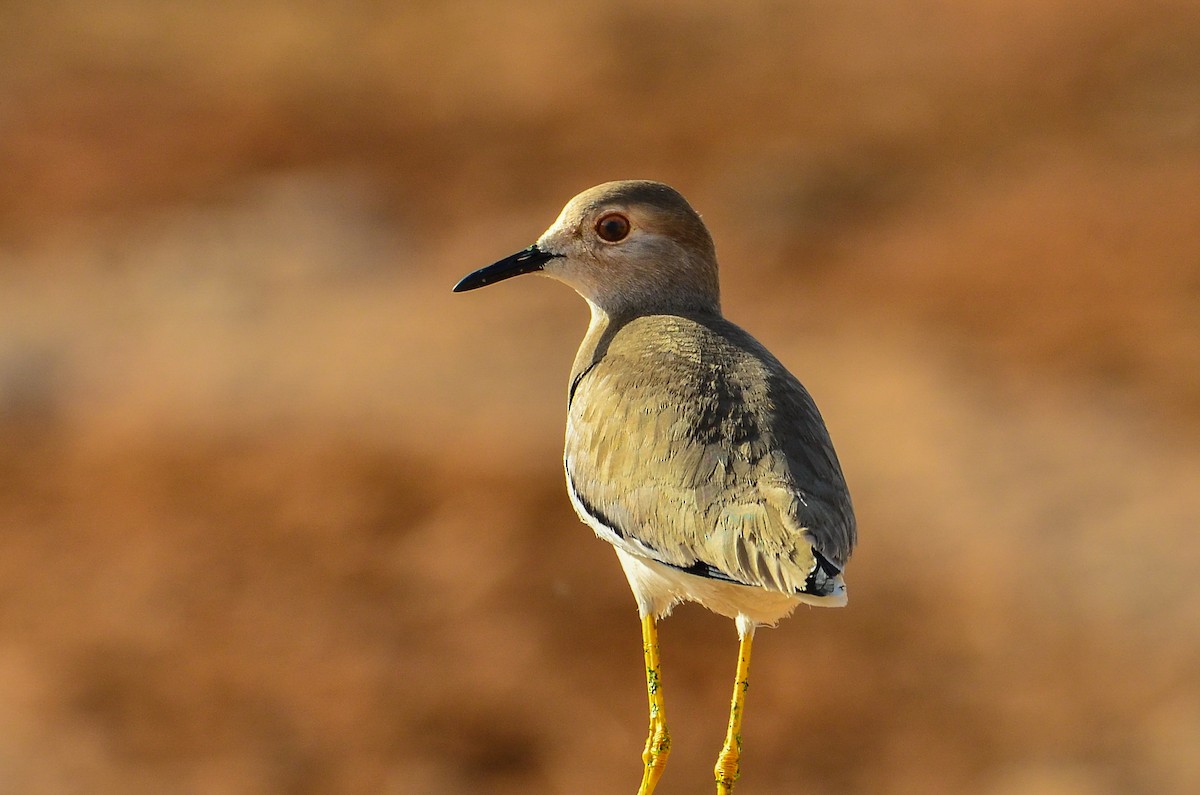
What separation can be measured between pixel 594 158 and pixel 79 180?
9.79m

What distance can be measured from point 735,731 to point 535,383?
14.0 metres

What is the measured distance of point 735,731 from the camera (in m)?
Result: 6.90

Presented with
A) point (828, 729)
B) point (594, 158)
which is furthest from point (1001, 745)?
point (594, 158)

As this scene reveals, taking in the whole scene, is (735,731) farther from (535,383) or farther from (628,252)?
(535,383)

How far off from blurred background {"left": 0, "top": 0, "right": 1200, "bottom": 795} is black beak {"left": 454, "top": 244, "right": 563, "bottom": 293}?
9.03m

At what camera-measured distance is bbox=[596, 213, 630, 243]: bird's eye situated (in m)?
7.34

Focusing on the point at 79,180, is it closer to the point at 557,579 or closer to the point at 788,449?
the point at 557,579

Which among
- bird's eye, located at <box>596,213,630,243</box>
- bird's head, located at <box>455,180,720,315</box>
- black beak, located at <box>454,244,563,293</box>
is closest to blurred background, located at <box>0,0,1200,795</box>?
bird's head, located at <box>455,180,720,315</box>

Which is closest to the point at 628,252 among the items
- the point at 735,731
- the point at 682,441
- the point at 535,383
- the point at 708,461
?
the point at 682,441

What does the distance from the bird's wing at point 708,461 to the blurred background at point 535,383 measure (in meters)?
9.18

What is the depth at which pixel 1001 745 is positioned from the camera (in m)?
15.6

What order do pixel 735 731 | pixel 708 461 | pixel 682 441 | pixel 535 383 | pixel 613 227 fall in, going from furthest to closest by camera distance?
1. pixel 535 383
2. pixel 613 227
3. pixel 735 731
4. pixel 682 441
5. pixel 708 461

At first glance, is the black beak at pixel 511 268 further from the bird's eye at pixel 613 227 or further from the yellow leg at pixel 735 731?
the yellow leg at pixel 735 731

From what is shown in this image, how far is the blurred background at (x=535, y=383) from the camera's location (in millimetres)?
16141
